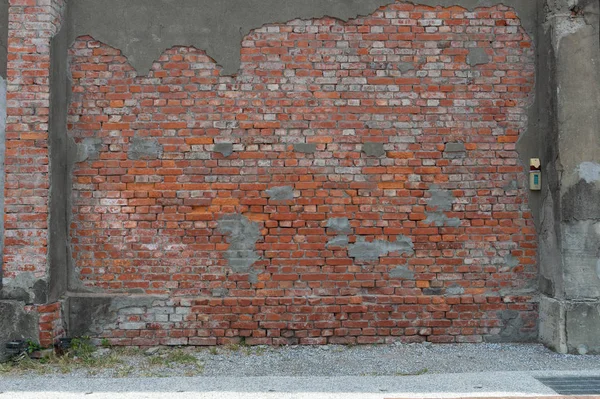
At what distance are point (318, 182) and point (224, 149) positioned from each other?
3.08ft

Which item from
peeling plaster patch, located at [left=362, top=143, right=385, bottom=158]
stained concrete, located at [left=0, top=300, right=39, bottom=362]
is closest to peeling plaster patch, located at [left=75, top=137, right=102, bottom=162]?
stained concrete, located at [left=0, top=300, right=39, bottom=362]

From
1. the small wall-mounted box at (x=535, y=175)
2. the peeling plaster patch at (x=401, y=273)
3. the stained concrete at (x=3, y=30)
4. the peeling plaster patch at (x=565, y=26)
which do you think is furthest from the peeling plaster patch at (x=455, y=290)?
the stained concrete at (x=3, y=30)

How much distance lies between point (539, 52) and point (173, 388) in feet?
14.5

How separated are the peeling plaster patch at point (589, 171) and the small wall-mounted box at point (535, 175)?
0.35 m

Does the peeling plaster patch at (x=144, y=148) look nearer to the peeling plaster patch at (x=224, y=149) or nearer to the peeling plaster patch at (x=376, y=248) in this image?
the peeling plaster patch at (x=224, y=149)

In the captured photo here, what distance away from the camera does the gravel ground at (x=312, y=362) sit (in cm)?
488

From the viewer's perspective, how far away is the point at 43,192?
5309 mm

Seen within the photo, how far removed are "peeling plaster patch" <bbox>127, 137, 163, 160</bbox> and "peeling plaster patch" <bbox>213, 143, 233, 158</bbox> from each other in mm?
526

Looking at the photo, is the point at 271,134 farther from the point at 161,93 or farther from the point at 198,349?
the point at 198,349

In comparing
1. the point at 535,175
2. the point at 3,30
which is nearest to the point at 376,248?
the point at 535,175

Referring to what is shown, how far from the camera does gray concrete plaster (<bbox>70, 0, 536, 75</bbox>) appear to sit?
5645 millimetres

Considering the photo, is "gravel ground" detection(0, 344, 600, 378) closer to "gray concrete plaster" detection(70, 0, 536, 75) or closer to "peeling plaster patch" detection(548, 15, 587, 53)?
"gray concrete plaster" detection(70, 0, 536, 75)

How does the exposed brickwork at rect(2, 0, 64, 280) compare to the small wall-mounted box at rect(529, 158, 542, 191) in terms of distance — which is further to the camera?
the small wall-mounted box at rect(529, 158, 542, 191)

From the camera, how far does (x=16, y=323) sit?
522 cm
